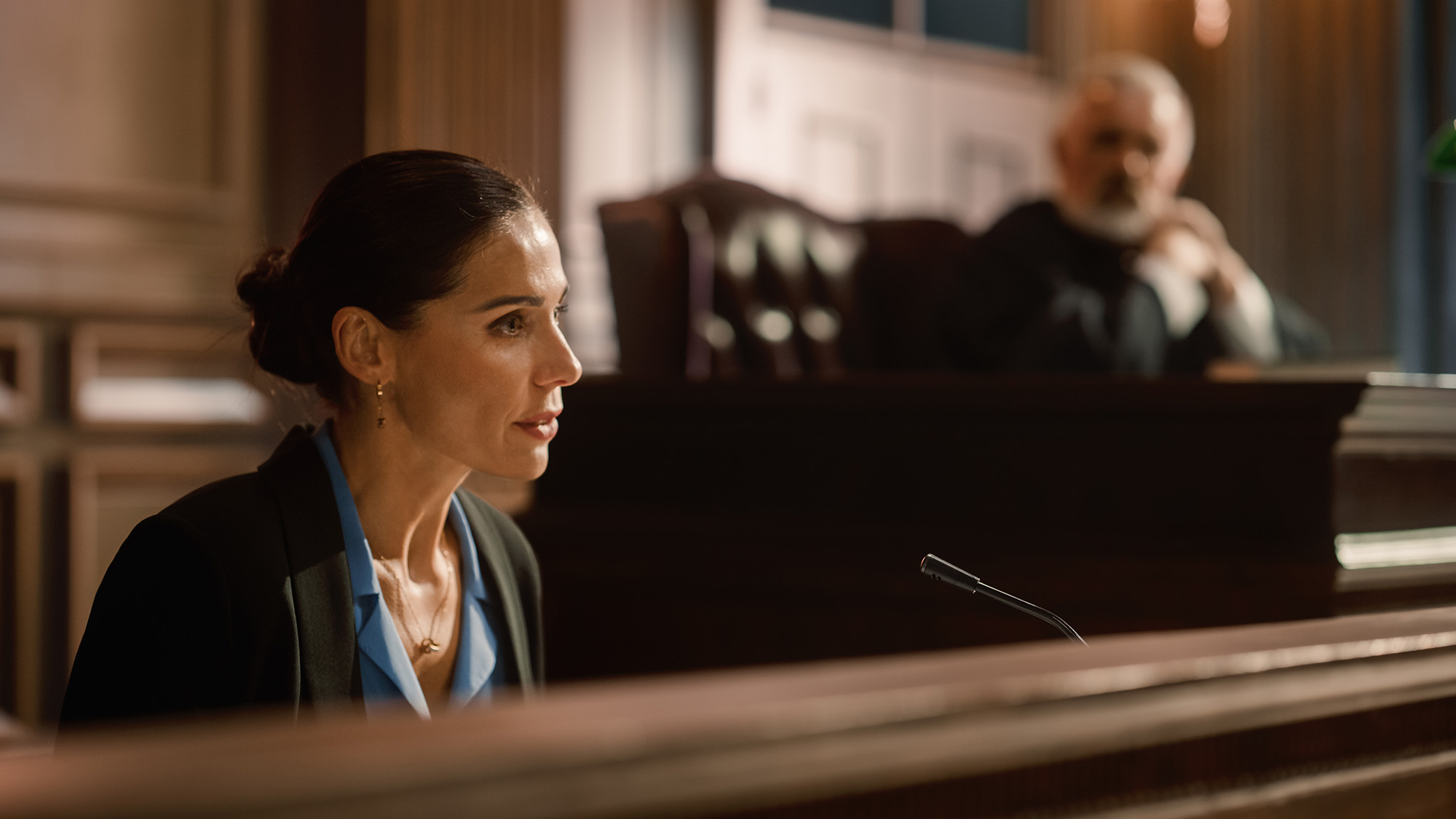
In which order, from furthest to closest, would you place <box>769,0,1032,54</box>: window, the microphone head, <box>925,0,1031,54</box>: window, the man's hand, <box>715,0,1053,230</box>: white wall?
<box>925,0,1031,54</box>: window, <box>769,0,1032,54</box>: window, <box>715,0,1053,230</box>: white wall, the man's hand, the microphone head

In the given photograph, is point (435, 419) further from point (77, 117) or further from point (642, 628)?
point (77, 117)

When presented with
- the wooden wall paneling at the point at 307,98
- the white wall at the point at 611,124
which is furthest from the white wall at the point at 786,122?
the wooden wall paneling at the point at 307,98

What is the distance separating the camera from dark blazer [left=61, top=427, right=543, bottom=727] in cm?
107

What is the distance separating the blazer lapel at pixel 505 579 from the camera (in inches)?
53.3

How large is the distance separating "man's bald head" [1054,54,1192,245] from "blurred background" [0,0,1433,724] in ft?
1.45

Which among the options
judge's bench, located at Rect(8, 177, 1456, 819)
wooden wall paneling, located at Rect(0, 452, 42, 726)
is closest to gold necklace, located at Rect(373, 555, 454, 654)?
judge's bench, located at Rect(8, 177, 1456, 819)

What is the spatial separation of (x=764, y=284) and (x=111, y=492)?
1.66 meters

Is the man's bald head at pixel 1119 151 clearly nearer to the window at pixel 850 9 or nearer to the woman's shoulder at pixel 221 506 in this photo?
the window at pixel 850 9

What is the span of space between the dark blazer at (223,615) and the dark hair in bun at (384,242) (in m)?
0.17

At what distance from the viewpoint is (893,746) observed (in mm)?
562

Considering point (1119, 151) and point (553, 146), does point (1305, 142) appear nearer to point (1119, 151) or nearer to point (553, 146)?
point (1119, 151)

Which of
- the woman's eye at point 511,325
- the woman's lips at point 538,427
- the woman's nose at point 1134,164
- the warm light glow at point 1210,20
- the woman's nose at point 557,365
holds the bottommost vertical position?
the woman's lips at point 538,427

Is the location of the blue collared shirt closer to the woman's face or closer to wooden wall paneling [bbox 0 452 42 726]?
the woman's face

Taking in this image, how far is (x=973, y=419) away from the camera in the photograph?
7.23ft
